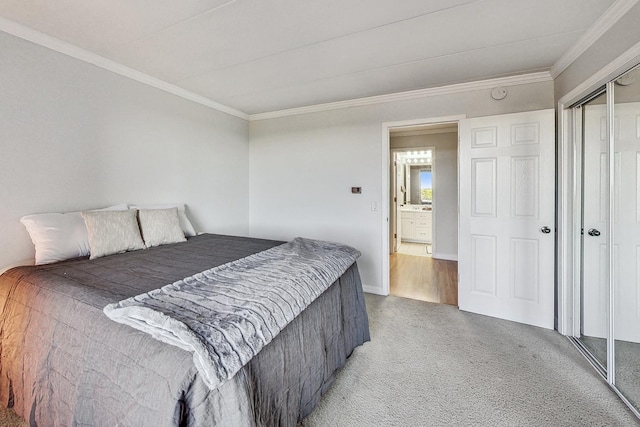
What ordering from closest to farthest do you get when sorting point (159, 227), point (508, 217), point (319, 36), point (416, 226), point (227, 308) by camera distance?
point (227, 308), point (319, 36), point (159, 227), point (508, 217), point (416, 226)

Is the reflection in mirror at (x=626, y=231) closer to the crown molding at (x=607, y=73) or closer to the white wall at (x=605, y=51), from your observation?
the crown molding at (x=607, y=73)

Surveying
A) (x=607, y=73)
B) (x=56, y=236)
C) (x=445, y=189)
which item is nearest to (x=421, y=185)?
(x=445, y=189)

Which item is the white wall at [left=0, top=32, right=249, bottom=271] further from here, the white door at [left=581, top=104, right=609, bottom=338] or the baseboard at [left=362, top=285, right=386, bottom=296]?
the white door at [left=581, top=104, right=609, bottom=338]

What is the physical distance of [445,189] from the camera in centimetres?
534

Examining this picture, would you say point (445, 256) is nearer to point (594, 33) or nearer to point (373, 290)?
point (373, 290)

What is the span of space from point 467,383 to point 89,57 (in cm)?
393

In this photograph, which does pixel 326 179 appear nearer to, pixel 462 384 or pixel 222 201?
pixel 222 201

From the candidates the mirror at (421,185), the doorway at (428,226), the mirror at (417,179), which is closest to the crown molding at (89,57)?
the doorway at (428,226)

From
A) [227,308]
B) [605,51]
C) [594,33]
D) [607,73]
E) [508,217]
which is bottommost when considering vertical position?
[227,308]

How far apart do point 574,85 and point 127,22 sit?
3.54m

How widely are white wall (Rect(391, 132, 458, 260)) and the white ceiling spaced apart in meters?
2.59

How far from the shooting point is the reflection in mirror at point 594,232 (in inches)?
78.4

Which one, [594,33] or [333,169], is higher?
[594,33]

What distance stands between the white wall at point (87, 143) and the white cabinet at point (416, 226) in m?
5.12
